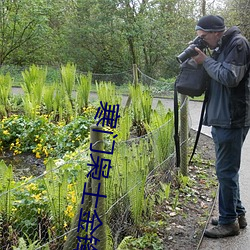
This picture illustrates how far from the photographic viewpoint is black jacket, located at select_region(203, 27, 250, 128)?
2801mm

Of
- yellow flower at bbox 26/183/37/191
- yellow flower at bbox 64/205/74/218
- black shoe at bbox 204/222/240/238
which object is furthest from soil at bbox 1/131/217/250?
yellow flower at bbox 26/183/37/191

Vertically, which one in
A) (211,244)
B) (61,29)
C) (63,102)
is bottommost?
(211,244)

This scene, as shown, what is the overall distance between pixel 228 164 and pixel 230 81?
2.39 ft

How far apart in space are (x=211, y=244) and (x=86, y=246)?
4.35 ft

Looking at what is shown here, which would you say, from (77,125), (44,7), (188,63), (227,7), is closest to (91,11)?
(44,7)

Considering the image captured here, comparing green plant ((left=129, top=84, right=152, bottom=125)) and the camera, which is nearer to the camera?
the camera

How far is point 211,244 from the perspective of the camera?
325cm

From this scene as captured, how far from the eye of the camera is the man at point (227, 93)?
2.82 m

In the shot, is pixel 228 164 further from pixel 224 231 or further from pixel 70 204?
pixel 70 204

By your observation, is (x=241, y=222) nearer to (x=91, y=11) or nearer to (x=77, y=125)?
(x=77, y=125)

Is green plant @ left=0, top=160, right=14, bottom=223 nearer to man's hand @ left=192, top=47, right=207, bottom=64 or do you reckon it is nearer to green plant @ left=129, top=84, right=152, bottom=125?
man's hand @ left=192, top=47, right=207, bottom=64

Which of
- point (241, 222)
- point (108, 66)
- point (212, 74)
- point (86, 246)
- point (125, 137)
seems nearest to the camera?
point (86, 246)

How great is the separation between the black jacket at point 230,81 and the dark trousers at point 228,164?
0.09 metres

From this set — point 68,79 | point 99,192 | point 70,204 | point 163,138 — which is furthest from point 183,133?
point 68,79
